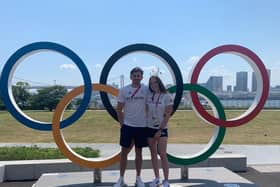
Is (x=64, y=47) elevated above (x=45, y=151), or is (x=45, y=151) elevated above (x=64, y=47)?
(x=64, y=47)

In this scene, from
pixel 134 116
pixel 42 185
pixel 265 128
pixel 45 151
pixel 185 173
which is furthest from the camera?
pixel 265 128

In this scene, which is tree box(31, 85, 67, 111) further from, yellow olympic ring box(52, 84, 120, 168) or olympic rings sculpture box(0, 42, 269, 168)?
yellow olympic ring box(52, 84, 120, 168)

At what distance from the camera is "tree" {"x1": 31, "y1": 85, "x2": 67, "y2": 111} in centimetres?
2696

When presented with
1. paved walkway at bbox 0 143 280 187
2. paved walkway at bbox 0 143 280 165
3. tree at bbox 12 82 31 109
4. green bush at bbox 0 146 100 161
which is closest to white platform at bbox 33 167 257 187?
paved walkway at bbox 0 143 280 187

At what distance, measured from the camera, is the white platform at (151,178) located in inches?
214

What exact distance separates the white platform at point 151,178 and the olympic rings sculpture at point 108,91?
33cm

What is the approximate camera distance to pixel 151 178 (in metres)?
5.75

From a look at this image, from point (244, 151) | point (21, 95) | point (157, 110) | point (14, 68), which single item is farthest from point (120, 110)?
point (21, 95)

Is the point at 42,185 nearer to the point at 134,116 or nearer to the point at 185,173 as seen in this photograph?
the point at 134,116

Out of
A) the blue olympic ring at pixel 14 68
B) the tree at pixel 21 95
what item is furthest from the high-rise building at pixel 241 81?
the blue olympic ring at pixel 14 68

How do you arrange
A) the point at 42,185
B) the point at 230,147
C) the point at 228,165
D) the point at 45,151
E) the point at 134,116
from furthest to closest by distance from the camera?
the point at 230,147 < the point at 45,151 < the point at 228,165 < the point at 42,185 < the point at 134,116

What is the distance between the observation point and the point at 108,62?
216 inches

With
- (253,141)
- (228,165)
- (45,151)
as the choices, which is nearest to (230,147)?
(253,141)

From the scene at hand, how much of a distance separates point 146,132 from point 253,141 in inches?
292
